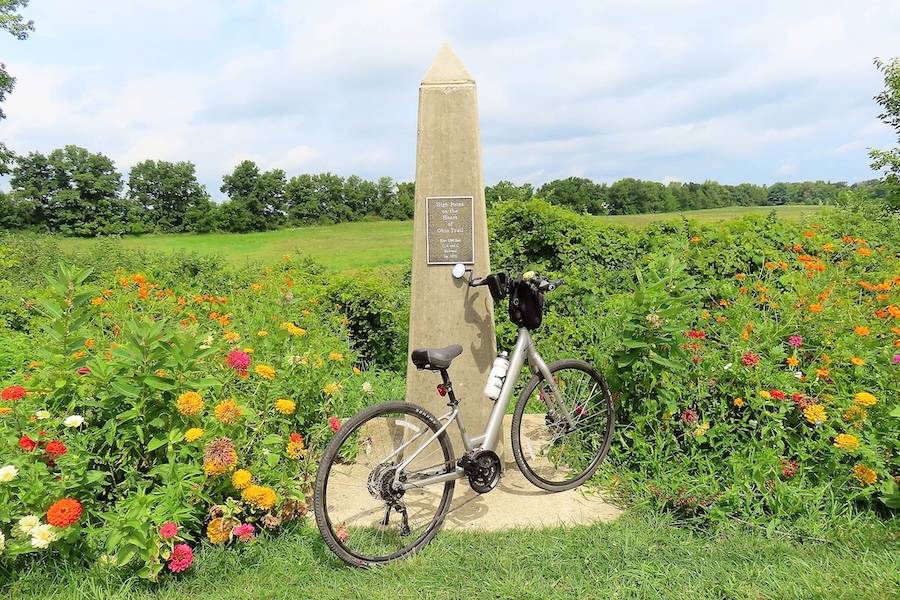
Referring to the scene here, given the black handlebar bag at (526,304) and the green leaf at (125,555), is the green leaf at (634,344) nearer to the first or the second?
the black handlebar bag at (526,304)

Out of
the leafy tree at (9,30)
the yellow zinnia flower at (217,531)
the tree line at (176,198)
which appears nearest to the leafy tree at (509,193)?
the yellow zinnia flower at (217,531)

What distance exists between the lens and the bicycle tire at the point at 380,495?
2.58m

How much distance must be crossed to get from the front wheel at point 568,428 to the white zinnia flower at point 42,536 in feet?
7.89

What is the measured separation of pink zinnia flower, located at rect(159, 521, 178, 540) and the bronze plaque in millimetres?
2081

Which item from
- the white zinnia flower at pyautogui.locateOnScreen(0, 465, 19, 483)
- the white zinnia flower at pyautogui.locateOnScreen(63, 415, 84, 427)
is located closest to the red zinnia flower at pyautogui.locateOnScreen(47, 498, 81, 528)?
the white zinnia flower at pyautogui.locateOnScreen(0, 465, 19, 483)

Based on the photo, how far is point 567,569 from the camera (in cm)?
261

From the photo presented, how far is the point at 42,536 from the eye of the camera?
2.26 metres

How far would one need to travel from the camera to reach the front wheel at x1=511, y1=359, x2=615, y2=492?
3.47 m

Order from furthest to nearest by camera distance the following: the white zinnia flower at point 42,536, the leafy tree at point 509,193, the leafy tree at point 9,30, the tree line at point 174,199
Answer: the tree line at point 174,199, the leafy tree at point 9,30, the leafy tree at point 509,193, the white zinnia flower at point 42,536

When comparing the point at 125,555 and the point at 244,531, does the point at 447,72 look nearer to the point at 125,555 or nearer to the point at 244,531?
the point at 244,531

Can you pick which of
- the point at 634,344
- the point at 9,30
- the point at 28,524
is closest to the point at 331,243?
the point at 9,30

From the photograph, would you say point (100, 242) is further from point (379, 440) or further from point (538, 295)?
point (538, 295)

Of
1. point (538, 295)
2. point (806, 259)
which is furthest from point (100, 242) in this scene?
point (806, 259)

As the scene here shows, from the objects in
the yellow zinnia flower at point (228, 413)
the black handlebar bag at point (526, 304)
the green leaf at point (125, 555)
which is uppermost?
the black handlebar bag at point (526, 304)
